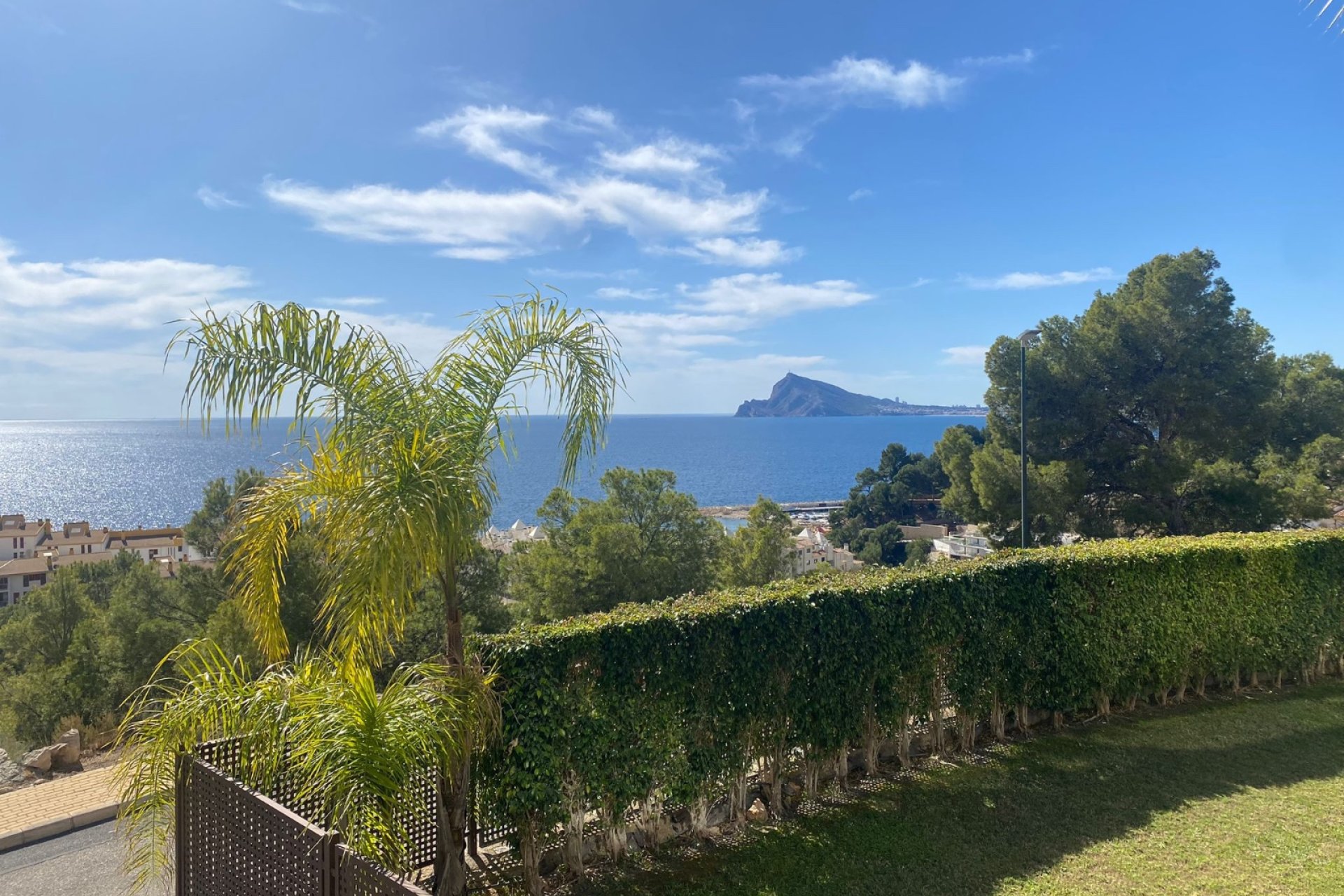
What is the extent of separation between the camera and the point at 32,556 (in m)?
45.5

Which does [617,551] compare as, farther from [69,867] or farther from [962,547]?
[962,547]

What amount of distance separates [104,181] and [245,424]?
40.4 ft

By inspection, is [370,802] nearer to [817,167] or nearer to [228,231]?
[228,231]

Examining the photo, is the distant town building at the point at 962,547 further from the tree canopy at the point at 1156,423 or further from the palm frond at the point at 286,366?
the palm frond at the point at 286,366

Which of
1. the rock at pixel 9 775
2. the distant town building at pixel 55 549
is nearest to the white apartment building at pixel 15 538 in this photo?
the distant town building at pixel 55 549

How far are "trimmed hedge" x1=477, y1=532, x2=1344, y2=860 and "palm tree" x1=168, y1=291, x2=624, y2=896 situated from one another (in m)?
0.66

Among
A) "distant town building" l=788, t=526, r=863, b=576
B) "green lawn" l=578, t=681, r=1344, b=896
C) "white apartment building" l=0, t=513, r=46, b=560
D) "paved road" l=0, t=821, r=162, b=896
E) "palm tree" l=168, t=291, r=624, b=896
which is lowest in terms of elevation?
"white apartment building" l=0, t=513, r=46, b=560

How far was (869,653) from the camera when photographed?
233 inches

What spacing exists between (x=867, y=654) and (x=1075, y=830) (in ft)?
6.05

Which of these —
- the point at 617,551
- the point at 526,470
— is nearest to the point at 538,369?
the point at 617,551

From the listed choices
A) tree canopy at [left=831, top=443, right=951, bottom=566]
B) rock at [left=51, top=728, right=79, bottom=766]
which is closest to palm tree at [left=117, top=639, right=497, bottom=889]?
rock at [left=51, top=728, right=79, bottom=766]

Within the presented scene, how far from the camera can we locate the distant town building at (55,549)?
3997 cm

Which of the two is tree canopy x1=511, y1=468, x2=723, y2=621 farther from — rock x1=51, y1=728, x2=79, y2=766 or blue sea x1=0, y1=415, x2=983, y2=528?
blue sea x1=0, y1=415, x2=983, y2=528

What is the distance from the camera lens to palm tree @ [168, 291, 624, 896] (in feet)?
11.5
